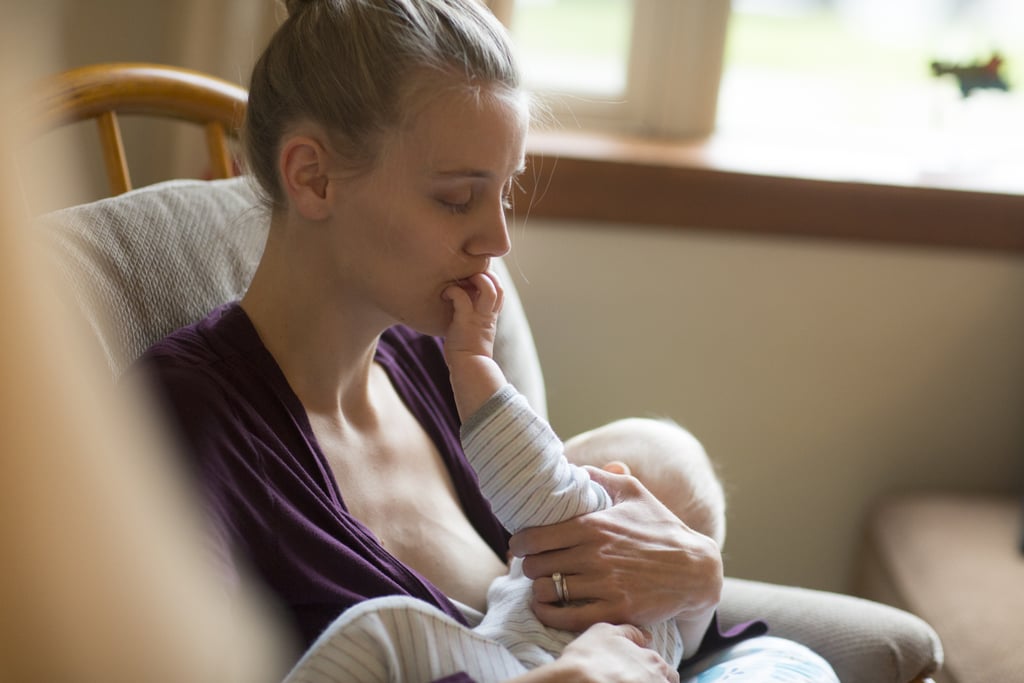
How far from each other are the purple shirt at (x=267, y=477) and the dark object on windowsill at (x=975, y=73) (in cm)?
166

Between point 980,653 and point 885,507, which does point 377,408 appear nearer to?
point 980,653

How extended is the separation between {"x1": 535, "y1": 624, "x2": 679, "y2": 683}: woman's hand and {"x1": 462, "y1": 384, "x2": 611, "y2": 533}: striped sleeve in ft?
0.44

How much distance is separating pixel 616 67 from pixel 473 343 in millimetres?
1389

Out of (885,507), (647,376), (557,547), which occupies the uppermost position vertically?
(557,547)

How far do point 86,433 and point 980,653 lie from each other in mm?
1471

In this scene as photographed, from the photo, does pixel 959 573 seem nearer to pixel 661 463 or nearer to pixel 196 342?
pixel 661 463

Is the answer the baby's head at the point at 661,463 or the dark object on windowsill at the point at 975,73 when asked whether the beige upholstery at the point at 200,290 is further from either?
the dark object on windowsill at the point at 975,73

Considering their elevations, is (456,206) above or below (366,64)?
below

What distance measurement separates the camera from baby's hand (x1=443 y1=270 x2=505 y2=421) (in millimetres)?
1127

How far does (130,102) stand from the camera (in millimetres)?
1382

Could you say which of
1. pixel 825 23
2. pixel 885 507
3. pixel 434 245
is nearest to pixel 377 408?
pixel 434 245

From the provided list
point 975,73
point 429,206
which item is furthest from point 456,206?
point 975,73

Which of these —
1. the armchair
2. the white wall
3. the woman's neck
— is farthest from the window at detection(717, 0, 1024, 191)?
the woman's neck

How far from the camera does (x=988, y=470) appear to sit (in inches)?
88.7
